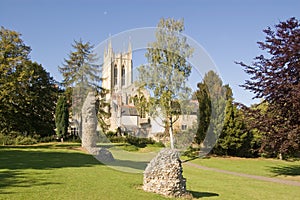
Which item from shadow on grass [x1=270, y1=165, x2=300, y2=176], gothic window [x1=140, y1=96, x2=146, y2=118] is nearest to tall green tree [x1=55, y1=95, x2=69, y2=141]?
gothic window [x1=140, y1=96, x2=146, y2=118]

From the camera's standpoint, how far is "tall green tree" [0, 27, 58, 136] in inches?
888

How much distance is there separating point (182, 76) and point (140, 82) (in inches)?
92.5

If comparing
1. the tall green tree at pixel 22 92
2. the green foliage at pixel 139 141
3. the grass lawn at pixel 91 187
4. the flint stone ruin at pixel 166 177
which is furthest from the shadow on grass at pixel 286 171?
the tall green tree at pixel 22 92

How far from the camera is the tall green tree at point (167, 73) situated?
639 inches

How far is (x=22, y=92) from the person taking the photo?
77.4 feet

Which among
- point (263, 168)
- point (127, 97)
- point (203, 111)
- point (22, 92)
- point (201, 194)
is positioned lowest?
point (263, 168)

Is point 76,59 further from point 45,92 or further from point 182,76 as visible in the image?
point 182,76

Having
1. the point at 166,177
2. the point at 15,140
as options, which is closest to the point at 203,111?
the point at 166,177

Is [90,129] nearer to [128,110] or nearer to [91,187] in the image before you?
[128,110]

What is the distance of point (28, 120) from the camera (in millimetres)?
32094

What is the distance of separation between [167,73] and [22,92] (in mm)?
13381

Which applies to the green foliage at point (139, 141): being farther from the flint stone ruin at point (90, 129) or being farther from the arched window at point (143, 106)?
the flint stone ruin at point (90, 129)

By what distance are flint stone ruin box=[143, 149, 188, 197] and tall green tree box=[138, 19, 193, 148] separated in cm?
760

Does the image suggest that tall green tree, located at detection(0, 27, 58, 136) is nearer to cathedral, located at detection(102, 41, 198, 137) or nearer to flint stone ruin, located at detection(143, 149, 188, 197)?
cathedral, located at detection(102, 41, 198, 137)
